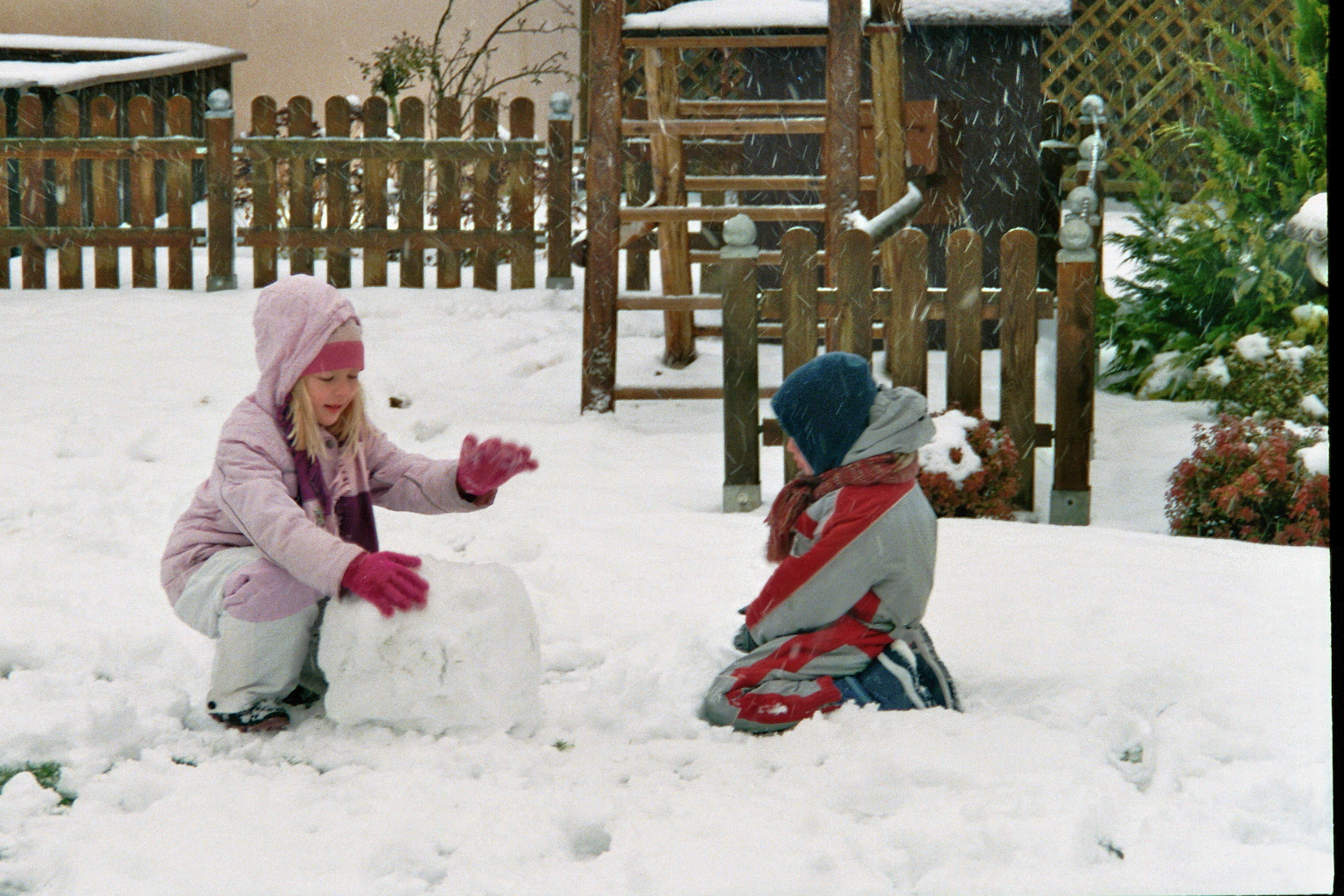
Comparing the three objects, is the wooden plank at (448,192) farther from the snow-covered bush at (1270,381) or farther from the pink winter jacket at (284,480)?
the pink winter jacket at (284,480)

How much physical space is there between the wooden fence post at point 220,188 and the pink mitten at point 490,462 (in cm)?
571

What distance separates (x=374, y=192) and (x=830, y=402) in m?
6.02

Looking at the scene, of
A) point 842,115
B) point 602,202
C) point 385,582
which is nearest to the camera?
point 385,582

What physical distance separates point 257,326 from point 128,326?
15.9 ft

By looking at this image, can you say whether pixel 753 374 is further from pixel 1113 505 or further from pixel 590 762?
pixel 590 762

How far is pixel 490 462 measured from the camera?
258cm

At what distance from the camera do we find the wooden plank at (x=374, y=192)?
792 cm

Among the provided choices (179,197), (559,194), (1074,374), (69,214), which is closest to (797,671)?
(1074,374)

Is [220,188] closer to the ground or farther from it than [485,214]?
farther from it

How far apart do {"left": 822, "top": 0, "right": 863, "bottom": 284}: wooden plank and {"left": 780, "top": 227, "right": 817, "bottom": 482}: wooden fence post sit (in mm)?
1096

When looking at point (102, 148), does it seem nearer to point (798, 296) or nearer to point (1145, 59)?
point (798, 296)

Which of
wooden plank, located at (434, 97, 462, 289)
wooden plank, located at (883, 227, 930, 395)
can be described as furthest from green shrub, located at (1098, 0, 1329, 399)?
wooden plank, located at (434, 97, 462, 289)

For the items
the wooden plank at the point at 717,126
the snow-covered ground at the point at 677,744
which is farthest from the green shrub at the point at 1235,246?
the snow-covered ground at the point at 677,744

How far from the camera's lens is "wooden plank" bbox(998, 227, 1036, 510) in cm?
419
